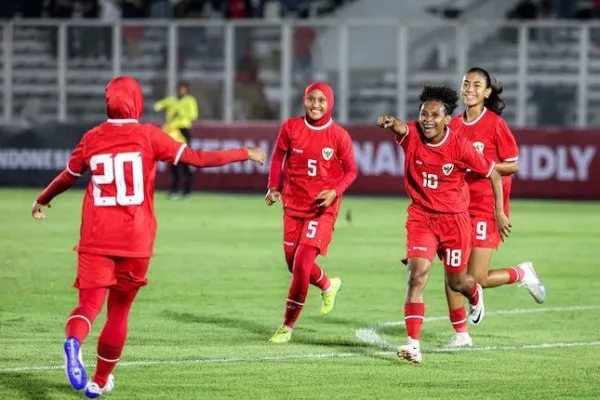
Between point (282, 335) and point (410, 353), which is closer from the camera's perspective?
point (410, 353)

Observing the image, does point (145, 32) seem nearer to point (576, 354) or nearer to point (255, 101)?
point (255, 101)

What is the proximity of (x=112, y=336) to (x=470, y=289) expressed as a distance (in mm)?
3805

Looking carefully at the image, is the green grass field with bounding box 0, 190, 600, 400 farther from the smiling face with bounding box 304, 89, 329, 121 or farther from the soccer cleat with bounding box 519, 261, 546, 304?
the smiling face with bounding box 304, 89, 329, 121

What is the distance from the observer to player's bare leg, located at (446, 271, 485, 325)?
11.8 metres

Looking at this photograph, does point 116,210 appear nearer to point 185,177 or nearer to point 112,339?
point 112,339

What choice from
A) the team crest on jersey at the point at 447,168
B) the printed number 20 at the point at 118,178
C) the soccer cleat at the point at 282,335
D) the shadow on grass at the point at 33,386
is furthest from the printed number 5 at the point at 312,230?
the printed number 20 at the point at 118,178

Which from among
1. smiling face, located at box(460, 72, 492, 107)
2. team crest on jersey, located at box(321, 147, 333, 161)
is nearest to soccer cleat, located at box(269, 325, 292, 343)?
team crest on jersey, located at box(321, 147, 333, 161)

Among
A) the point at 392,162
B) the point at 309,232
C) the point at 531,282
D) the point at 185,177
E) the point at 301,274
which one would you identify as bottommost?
the point at 185,177

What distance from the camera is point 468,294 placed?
12.2 metres

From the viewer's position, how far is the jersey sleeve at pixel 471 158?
37.0 ft

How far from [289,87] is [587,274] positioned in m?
15.0

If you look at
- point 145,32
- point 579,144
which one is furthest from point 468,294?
point 145,32

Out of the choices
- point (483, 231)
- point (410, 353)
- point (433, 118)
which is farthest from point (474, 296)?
point (433, 118)

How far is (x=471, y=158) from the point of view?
1131cm
